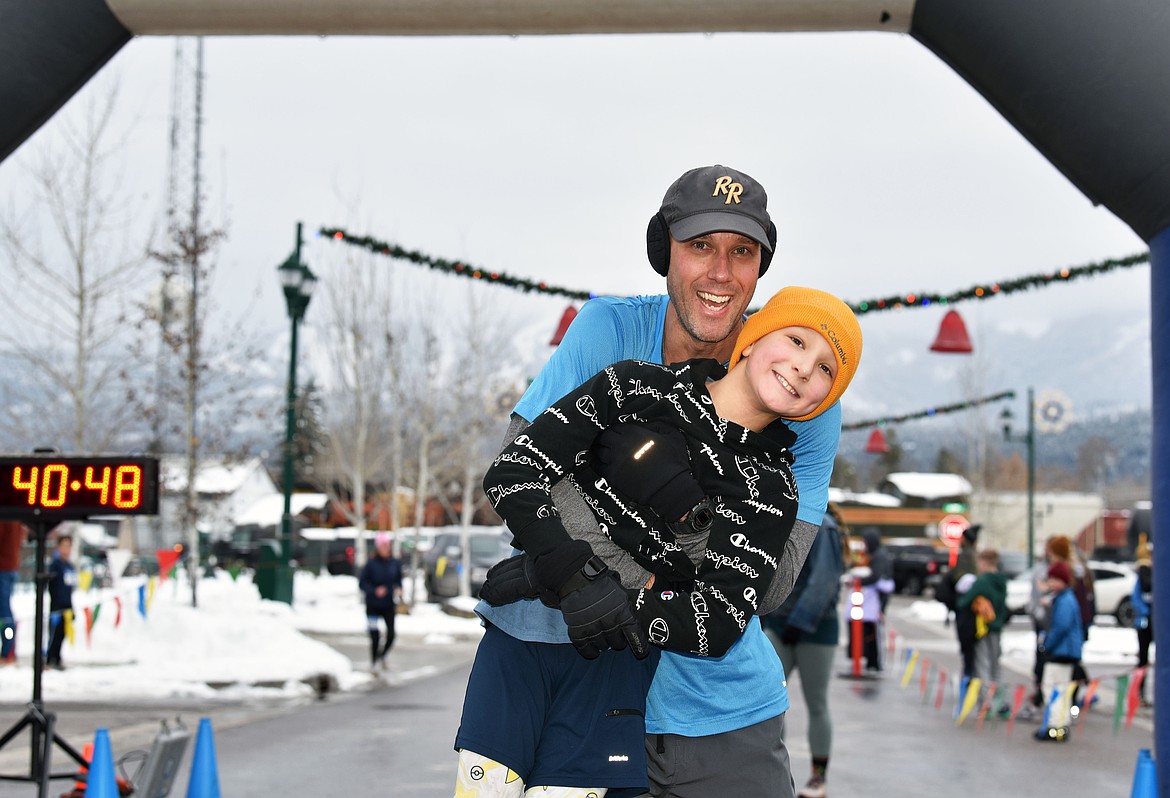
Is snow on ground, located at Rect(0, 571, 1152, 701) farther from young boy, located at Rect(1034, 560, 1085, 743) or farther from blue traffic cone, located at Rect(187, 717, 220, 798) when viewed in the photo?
young boy, located at Rect(1034, 560, 1085, 743)

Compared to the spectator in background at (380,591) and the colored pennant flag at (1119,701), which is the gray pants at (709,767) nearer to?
the colored pennant flag at (1119,701)

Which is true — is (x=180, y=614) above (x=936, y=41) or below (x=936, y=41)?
below

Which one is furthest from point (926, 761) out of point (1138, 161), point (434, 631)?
point (434, 631)

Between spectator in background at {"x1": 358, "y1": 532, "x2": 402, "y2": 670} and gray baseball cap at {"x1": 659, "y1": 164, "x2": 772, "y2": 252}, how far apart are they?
14768mm

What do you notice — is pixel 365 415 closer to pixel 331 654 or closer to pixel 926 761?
pixel 331 654

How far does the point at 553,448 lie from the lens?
9.69 ft

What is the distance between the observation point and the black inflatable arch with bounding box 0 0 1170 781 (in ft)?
19.0

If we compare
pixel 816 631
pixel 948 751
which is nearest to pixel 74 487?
pixel 816 631

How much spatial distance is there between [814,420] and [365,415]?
1519 inches

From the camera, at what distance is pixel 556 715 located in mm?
3061

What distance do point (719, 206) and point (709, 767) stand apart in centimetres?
135

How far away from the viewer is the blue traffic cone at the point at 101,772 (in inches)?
279

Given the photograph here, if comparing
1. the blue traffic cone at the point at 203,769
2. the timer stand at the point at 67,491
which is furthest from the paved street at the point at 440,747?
the timer stand at the point at 67,491

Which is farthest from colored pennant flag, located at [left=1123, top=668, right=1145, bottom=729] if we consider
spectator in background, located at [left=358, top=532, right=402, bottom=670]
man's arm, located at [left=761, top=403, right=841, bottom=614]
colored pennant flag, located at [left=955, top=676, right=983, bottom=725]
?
man's arm, located at [left=761, top=403, right=841, bottom=614]
